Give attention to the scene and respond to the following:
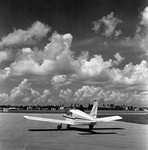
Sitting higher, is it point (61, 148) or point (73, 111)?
point (73, 111)

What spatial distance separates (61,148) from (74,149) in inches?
41.4

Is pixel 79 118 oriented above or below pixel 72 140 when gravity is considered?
above

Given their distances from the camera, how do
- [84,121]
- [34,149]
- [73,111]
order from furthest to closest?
[73,111] < [84,121] < [34,149]

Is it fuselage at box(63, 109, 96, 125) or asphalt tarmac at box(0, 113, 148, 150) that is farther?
fuselage at box(63, 109, 96, 125)

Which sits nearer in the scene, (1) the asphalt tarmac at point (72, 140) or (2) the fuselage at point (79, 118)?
(1) the asphalt tarmac at point (72, 140)

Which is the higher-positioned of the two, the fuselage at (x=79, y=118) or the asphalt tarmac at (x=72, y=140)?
the fuselage at (x=79, y=118)

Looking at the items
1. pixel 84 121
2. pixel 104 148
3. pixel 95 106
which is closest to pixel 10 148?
pixel 104 148

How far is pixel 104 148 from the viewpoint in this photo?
59.5 ft

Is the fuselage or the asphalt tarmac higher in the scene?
the fuselage

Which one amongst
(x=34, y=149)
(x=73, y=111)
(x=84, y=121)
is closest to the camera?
(x=34, y=149)

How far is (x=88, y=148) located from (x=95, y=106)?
13.9 meters

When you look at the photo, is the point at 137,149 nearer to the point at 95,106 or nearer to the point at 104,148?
the point at 104,148

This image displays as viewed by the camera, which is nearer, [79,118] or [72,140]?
[72,140]

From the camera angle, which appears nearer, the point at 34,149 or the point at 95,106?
the point at 34,149
